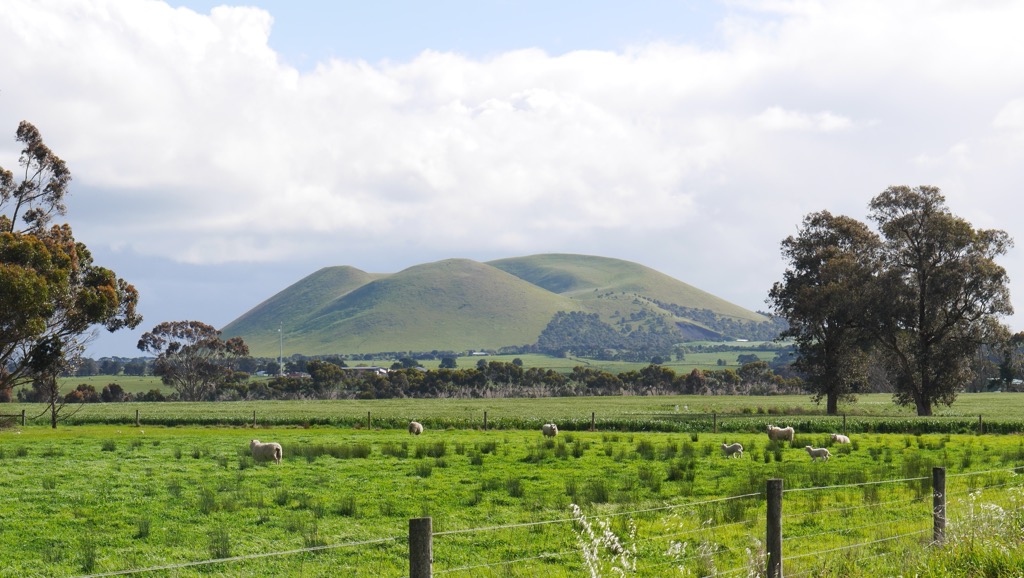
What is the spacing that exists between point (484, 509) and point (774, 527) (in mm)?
9815

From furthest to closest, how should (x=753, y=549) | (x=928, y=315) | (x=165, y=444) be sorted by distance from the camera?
(x=928, y=315)
(x=165, y=444)
(x=753, y=549)

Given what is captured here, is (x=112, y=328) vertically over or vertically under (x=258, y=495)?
over

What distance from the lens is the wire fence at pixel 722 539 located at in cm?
1273

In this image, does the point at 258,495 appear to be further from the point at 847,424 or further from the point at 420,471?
the point at 847,424

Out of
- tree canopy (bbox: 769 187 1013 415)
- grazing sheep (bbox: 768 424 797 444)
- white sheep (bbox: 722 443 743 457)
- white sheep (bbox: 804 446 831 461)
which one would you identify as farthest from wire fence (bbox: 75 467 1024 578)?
tree canopy (bbox: 769 187 1013 415)

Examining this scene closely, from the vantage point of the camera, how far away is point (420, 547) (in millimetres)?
7367

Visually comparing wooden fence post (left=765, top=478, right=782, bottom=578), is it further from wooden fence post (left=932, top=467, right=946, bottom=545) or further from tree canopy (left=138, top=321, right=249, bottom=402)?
tree canopy (left=138, top=321, right=249, bottom=402)

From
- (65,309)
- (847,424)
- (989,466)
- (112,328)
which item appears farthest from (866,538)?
(112,328)

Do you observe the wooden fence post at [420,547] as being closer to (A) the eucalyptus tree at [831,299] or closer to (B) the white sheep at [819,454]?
(B) the white sheep at [819,454]

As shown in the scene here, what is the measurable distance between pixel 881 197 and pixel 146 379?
5884 inches

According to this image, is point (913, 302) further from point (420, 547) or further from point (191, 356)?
point (191, 356)

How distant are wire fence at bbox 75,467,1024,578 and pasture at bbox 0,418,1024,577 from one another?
0.21ft

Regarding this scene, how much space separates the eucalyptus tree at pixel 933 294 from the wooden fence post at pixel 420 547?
6009 centimetres

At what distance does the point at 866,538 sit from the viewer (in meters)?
15.6
